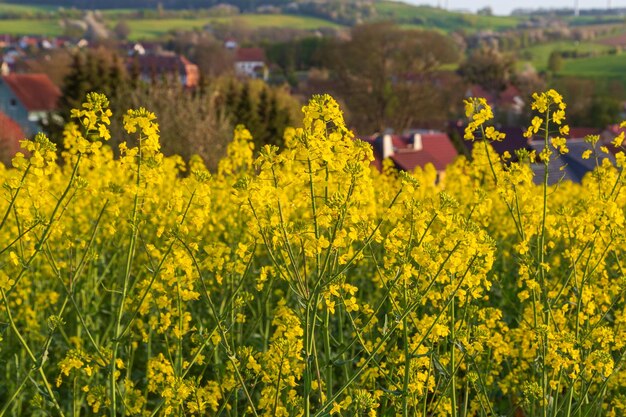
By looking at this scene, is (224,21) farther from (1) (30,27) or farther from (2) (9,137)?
(2) (9,137)

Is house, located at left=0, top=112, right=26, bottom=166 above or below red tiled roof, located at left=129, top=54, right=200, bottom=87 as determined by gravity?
above

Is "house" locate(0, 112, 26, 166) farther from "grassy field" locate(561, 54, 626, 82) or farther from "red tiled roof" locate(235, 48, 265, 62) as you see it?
"red tiled roof" locate(235, 48, 265, 62)

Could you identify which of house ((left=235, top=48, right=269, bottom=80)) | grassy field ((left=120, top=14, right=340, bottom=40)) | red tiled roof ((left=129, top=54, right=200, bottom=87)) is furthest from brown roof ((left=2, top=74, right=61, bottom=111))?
grassy field ((left=120, top=14, right=340, bottom=40))

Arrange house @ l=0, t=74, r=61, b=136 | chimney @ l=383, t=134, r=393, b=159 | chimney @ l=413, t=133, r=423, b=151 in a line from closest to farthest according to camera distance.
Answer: chimney @ l=383, t=134, r=393, b=159
chimney @ l=413, t=133, r=423, b=151
house @ l=0, t=74, r=61, b=136

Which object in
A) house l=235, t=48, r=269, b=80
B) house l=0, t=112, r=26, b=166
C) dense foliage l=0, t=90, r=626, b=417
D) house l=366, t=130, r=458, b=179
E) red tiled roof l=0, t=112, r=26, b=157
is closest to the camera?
dense foliage l=0, t=90, r=626, b=417

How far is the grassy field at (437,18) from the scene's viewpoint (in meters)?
169

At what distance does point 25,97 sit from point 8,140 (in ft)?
83.0

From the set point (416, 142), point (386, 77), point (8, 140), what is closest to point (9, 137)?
point (8, 140)

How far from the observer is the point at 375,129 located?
50125 millimetres

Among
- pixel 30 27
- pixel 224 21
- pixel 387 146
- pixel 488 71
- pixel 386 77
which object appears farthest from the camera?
pixel 224 21

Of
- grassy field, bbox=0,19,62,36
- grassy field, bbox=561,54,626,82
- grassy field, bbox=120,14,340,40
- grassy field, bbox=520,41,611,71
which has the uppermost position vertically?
grassy field, bbox=0,19,62,36

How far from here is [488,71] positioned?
70438 mm

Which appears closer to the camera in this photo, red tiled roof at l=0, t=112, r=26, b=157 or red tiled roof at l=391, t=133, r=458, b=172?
red tiled roof at l=0, t=112, r=26, b=157

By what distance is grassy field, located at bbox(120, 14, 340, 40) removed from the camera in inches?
6147
